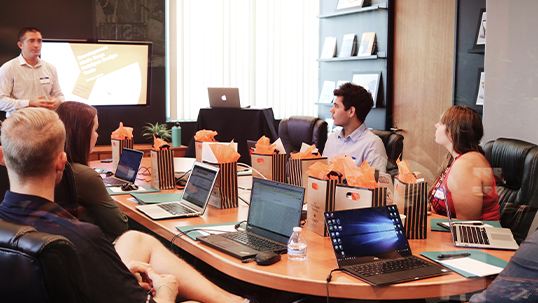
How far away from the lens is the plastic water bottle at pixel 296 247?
1.58 meters

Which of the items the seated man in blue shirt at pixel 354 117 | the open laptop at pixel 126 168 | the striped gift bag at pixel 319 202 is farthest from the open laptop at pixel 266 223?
the seated man in blue shirt at pixel 354 117

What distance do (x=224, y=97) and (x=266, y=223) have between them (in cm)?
227

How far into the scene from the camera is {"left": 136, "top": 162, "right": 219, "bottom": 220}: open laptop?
7.20 feet

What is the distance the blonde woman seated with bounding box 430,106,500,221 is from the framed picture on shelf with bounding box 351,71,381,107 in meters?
2.23

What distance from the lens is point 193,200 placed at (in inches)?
90.7

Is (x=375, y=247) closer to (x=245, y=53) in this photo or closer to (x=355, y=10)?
(x=245, y=53)

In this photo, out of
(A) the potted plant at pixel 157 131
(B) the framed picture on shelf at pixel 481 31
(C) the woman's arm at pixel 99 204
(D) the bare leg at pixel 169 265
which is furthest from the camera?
(A) the potted plant at pixel 157 131

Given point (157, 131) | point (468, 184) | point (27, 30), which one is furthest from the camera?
point (157, 131)

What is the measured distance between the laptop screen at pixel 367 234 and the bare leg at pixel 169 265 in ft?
1.72

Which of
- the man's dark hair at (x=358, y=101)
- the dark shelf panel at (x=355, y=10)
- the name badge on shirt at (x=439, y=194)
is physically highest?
the dark shelf panel at (x=355, y=10)

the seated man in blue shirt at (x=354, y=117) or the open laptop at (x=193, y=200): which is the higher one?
the seated man in blue shirt at (x=354, y=117)

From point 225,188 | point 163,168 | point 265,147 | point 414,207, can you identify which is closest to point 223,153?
point 225,188

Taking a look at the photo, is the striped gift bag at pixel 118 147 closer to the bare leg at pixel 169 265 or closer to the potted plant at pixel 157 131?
the potted plant at pixel 157 131

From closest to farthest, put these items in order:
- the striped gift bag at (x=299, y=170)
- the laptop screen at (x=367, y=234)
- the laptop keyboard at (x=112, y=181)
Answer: the laptop screen at (x=367, y=234) < the striped gift bag at (x=299, y=170) < the laptop keyboard at (x=112, y=181)
